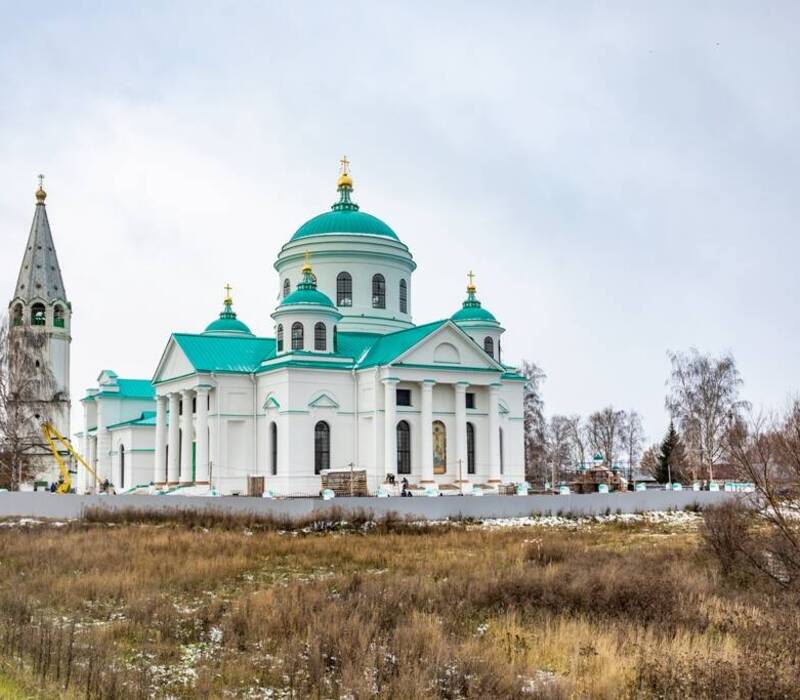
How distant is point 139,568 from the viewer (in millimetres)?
19406

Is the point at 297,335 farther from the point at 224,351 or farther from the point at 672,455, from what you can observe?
the point at 672,455

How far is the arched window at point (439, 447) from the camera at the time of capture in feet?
143

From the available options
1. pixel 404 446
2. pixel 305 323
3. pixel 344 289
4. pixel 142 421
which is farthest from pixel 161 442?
pixel 404 446

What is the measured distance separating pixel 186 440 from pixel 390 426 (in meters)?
9.69

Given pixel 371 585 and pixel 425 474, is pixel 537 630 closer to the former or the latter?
pixel 371 585

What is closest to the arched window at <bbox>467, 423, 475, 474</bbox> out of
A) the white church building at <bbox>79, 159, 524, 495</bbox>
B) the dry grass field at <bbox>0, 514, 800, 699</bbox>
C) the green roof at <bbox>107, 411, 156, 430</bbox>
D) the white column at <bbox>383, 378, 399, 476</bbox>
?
the white church building at <bbox>79, 159, 524, 495</bbox>

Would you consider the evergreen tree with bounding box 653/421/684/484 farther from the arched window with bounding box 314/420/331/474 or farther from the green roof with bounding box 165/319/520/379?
the arched window with bounding box 314/420/331/474

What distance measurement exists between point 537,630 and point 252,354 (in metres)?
34.1

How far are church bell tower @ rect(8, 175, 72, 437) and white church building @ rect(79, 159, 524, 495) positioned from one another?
20.2 metres

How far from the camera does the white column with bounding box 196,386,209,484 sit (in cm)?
4338

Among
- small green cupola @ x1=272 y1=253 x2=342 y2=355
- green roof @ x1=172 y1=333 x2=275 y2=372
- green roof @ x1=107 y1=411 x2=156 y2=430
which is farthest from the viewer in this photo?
green roof @ x1=107 y1=411 x2=156 y2=430

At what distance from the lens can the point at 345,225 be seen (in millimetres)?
49281

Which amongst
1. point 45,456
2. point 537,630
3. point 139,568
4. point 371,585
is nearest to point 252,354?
point 45,456

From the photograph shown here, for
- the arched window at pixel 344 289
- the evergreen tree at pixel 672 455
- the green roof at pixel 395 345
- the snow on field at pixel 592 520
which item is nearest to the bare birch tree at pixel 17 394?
the arched window at pixel 344 289
